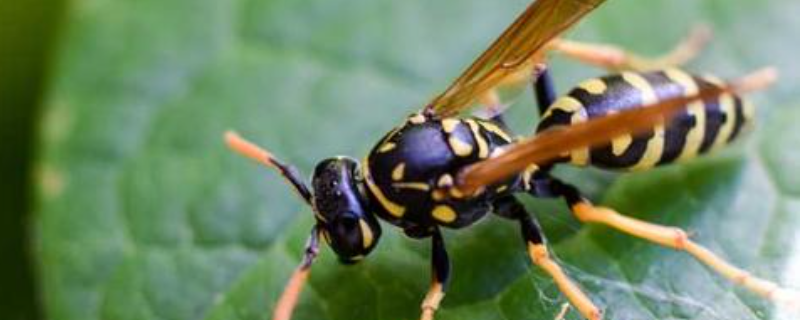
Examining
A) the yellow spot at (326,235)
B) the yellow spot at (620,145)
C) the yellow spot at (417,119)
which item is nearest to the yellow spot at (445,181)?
the yellow spot at (417,119)

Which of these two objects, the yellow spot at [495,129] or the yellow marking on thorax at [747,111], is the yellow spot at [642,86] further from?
the yellow spot at [495,129]

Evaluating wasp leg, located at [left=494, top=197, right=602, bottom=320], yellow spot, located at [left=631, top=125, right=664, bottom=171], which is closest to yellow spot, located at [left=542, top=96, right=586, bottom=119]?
yellow spot, located at [left=631, top=125, right=664, bottom=171]

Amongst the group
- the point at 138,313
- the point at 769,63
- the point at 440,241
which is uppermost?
the point at 769,63

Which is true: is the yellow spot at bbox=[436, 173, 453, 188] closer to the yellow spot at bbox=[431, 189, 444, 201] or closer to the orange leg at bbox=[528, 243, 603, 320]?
the yellow spot at bbox=[431, 189, 444, 201]

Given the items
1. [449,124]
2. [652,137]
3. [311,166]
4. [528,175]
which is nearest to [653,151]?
[652,137]

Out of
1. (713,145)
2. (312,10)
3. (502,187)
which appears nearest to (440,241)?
(502,187)

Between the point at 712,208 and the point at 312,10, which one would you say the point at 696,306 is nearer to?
the point at 712,208
